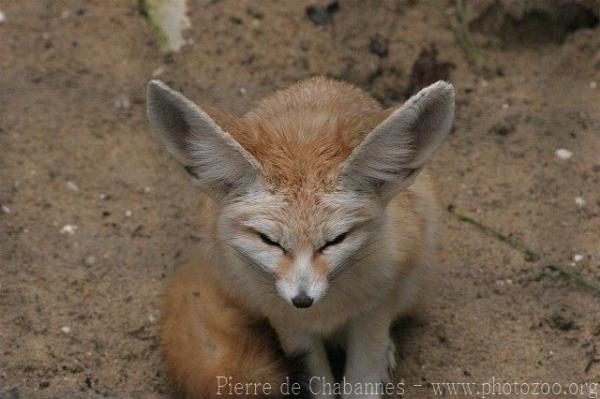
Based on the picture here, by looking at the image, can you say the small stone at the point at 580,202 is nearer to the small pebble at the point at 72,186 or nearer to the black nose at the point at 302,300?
the black nose at the point at 302,300

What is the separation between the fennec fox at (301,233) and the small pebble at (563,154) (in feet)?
2.64

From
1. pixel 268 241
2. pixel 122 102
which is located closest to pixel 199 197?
pixel 122 102

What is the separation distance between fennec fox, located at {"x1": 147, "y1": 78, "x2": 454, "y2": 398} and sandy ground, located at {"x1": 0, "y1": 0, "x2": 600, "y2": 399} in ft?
0.91

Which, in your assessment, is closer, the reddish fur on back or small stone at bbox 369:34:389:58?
the reddish fur on back

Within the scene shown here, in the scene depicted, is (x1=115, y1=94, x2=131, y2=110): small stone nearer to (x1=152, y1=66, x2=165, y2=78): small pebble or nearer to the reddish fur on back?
(x1=152, y1=66, x2=165, y2=78): small pebble

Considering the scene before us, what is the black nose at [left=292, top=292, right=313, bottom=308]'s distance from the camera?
2361 millimetres

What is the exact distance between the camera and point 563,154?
378cm

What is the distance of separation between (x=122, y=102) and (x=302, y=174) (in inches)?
68.2

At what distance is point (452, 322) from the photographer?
333 centimetres

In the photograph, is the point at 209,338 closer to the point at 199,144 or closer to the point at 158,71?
the point at 199,144

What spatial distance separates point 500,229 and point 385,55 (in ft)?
3.32

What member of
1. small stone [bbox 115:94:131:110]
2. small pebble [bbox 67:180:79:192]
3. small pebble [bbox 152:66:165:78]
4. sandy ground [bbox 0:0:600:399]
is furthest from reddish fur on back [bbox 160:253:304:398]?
small pebble [bbox 152:66:165:78]

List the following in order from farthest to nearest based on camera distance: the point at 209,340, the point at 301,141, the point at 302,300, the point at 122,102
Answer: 1. the point at 122,102
2. the point at 209,340
3. the point at 301,141
4. the point at 302,300

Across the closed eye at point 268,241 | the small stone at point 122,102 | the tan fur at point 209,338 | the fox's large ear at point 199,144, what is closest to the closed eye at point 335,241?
the closed eye at point 268,241
